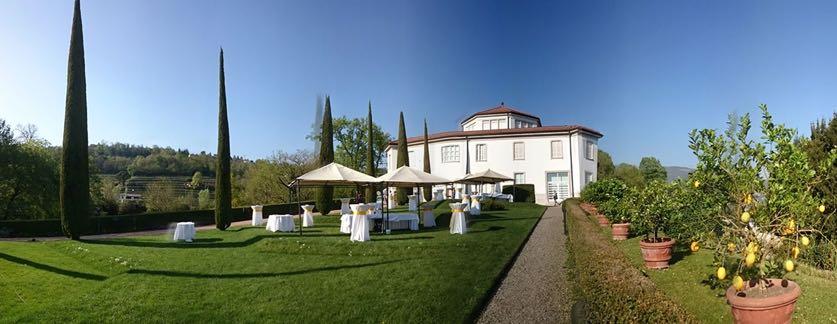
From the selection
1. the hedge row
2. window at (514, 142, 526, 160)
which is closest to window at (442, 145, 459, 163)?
window at (514, 142, 526, 160)

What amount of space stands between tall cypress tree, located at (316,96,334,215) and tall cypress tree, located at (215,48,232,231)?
6081 mm

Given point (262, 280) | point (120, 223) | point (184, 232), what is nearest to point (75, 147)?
point (184, 232)

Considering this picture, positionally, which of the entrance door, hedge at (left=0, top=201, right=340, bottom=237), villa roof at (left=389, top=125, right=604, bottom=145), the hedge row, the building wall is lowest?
hedge at (left=0, top=201, right=340, bottom=237)

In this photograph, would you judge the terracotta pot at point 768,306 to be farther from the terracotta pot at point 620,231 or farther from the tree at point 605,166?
the tree at point 605,166

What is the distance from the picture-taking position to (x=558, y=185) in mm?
31469

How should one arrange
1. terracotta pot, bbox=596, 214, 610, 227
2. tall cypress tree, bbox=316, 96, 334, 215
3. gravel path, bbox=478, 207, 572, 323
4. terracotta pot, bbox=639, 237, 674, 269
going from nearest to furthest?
1. gravel path, bbox=478, 207, 572, 323
2. terracotta pot, bbox=639, 237, 674, 269
3. terracotta pot, bbox=596, 214, 610, 227
4. tall cypress tree, bbox=316, 96, 334, 215

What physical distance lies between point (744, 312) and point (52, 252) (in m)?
15.6

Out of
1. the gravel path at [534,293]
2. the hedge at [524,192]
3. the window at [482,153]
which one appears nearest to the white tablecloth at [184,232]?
the gravel path at [534,293]

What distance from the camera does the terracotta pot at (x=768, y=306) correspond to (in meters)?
3.93

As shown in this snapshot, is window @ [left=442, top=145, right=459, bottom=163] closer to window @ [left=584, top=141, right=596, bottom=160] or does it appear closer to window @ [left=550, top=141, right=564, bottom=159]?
window @ [left=550, top=141, right=564, bottom=159]

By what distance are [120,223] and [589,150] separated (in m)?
30.3

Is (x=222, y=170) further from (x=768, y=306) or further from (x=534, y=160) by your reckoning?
(x=534, y=160)

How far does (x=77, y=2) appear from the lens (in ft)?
54.0

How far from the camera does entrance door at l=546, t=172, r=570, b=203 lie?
31.3 m
